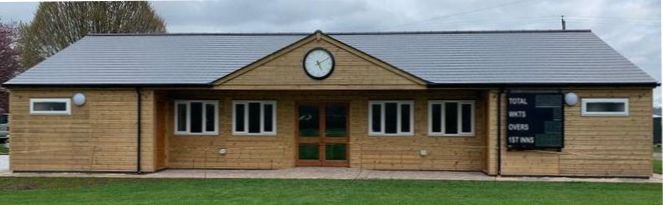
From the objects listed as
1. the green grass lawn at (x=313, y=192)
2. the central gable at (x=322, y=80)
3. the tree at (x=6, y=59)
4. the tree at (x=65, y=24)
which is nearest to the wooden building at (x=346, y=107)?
the central gable at (x=322, y=80)

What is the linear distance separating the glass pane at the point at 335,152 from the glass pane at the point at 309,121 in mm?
446

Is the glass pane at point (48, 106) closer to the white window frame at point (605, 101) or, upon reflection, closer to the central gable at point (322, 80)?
the central gable at point (322, 80)

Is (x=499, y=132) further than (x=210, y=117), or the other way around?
(x=210, y=117)

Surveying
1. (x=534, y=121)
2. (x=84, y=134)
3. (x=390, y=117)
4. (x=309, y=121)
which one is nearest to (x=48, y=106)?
(x=84, y=134)

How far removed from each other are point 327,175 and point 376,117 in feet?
7.21

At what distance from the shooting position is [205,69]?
56.7 feet

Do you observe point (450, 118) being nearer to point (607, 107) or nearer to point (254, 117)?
point (607, 107)

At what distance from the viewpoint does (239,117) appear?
1758cm

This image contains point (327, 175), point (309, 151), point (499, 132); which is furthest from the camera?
point (309, 151)

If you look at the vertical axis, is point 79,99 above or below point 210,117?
above

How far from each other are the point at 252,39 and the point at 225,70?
2.35m

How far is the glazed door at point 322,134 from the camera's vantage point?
57.6ft

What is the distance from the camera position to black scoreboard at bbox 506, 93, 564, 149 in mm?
15633

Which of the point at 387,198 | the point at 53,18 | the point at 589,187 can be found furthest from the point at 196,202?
the point at 53,18
